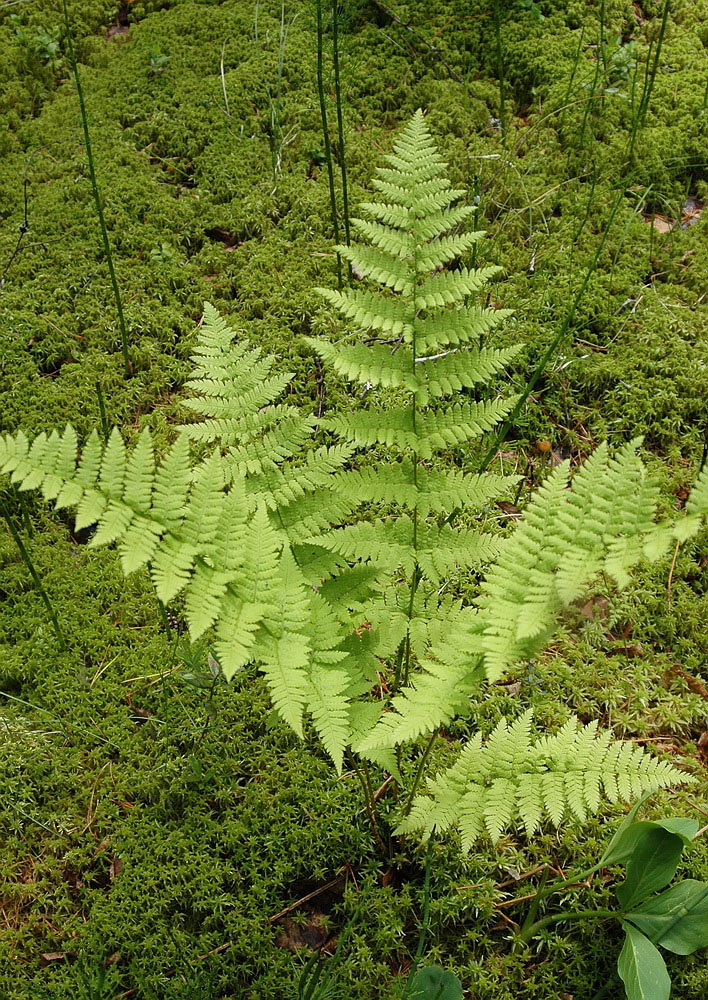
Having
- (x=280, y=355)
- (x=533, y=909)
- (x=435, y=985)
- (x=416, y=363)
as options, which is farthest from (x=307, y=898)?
(x=280, y=355)

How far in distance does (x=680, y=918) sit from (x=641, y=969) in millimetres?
164

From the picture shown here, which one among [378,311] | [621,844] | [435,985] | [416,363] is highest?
[378,311]

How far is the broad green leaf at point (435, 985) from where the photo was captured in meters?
2.10

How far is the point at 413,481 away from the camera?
2.10 metres

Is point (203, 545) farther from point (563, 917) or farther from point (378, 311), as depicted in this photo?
point (563, 917)

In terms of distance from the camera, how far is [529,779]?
83.7 inches

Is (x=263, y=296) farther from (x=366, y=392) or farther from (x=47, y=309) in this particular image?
(x=47, y=309)

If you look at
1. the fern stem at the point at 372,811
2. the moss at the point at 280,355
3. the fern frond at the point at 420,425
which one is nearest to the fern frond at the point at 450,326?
the fern frond at the point at 420,425

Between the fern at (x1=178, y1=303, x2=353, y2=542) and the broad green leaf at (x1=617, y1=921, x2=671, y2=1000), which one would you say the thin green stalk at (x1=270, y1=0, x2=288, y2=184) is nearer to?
the fern at (x1=178, y1=303, x2=353, y2=542)

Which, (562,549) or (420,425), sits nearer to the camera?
(562,549)

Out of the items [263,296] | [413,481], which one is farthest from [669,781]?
[263,296]

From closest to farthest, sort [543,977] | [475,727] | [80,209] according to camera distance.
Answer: [543,977]
[475,727]
[80,209]

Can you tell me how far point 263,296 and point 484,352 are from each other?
2.00 m

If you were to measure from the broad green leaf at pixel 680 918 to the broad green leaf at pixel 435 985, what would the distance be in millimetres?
502
